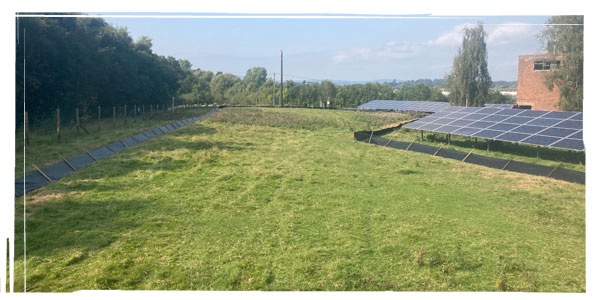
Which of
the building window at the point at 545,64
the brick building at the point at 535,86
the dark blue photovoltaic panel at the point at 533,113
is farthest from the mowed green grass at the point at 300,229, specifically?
the brick building at the point at 535,86

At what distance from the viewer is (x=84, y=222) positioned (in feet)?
24.4

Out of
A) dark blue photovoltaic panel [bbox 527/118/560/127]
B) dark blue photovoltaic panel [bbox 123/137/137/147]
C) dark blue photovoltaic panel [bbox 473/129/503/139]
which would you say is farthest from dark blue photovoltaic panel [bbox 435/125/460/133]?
dark blue photovoltaic panel [bbox 123/137/137/147]

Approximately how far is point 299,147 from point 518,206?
1017 centimetres

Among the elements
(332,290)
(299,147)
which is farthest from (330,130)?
(332,290)

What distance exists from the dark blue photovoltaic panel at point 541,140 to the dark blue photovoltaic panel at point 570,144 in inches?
13.2

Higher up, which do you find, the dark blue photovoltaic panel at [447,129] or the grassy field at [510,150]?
the dark blue photovoltaic panel at [447,129]

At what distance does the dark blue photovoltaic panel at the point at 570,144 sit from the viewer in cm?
1341

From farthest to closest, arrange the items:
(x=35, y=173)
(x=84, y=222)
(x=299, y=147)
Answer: (x=299, y=147) < (x=35, y=173) < (x=84, y=222)

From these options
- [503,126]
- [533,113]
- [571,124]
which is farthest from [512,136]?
[533,113]

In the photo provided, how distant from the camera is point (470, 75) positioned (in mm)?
54531

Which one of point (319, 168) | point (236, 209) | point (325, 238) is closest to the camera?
point (325, 238)

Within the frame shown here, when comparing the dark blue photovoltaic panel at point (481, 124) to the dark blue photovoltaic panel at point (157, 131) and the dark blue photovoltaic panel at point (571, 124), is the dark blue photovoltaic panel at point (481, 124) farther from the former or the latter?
the dark blue photovoltaic panel at point (157, 131)

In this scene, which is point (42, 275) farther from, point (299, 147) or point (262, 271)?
point (299, 147)

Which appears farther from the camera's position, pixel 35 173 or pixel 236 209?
pixel 35 173
